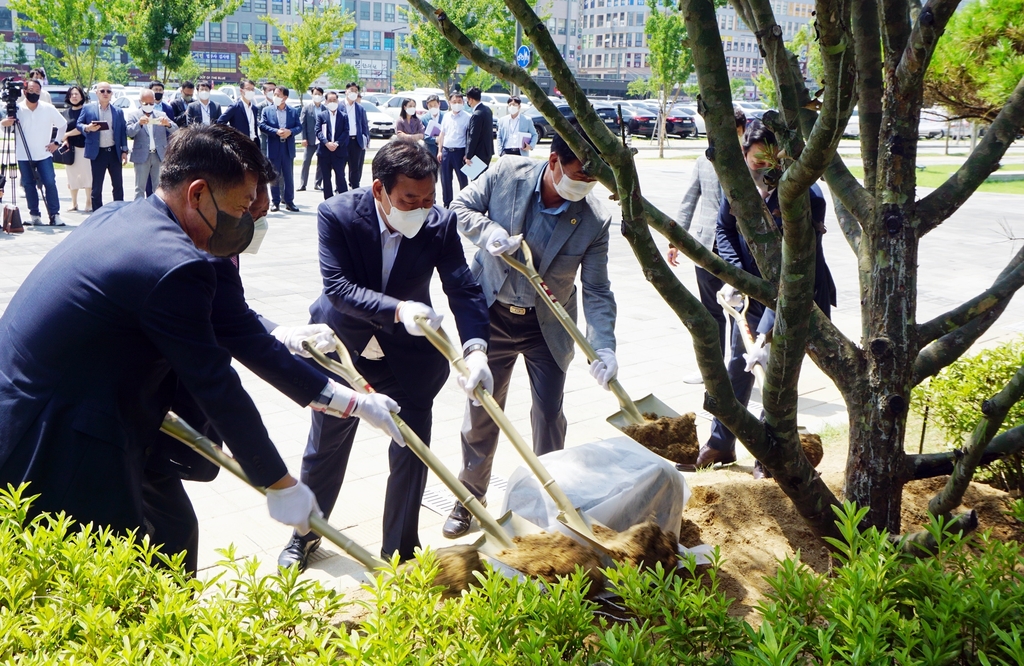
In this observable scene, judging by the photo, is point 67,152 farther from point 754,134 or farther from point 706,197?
point 754,134

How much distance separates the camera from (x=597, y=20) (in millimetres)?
101125

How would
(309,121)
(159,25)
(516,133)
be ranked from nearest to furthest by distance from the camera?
1. (516,133)
2. (309,121)
3. (159,25)

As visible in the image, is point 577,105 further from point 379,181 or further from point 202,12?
point 202,12

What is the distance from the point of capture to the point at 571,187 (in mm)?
4328

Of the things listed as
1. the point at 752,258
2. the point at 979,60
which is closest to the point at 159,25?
the point at 752,258

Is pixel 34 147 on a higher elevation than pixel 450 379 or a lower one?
higher

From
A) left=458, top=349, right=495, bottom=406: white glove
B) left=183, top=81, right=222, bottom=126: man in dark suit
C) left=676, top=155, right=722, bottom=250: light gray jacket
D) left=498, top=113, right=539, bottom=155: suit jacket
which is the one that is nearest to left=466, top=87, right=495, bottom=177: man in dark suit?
left=498, top=113, right=539, bottom=155: suit jacket

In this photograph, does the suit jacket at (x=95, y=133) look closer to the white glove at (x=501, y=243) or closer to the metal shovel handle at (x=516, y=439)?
the white glove at (x=501, y=243)

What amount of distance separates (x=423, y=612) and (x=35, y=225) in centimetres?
1252

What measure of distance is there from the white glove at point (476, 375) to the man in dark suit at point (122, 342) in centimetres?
118

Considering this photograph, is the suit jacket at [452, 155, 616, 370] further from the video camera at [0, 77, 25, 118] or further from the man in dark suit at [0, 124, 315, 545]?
the video camera at [0, 77, 25, 118]

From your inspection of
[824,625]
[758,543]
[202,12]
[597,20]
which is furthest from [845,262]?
[597,20]

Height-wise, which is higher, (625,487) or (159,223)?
→ (159,223)

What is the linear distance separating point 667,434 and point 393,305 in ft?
4.68
